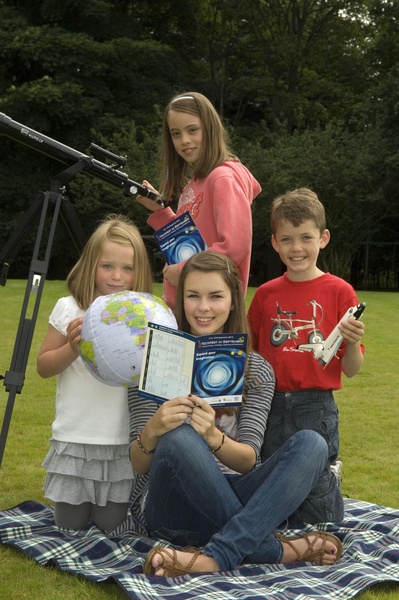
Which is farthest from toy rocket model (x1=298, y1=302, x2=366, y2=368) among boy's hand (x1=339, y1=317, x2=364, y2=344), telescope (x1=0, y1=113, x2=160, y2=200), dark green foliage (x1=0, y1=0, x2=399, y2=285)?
dark green foliage (x1=0, y1=0, x2=399, y2=285)

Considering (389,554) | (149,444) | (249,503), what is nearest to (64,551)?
(149,444)

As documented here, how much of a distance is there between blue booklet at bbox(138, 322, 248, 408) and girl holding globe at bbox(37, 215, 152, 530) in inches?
22.2

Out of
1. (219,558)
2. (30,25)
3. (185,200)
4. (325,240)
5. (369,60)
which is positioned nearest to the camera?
(219,558)

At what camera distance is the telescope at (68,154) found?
362 centimetres

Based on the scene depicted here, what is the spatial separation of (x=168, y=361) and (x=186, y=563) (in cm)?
75

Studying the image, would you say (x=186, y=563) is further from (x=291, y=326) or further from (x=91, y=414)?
(x=291, y=326)

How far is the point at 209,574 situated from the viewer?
9.90ft

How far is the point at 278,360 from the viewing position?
361cm

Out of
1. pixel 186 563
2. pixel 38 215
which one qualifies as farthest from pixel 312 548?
pixel 38 215

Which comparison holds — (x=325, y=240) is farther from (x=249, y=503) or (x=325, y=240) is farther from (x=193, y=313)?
(x=249, y=503)

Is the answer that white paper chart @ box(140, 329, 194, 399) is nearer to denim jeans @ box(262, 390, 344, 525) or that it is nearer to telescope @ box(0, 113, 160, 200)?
denim jeans @ box(262, 390, 344, 525)

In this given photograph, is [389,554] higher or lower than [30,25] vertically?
lower

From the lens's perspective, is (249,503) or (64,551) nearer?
(249,503)

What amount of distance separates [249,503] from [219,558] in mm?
230
